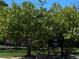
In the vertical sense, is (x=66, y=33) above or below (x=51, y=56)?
above

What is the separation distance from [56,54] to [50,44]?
0.98 m

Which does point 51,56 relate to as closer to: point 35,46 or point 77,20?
point 35,46

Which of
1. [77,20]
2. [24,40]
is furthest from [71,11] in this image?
[24,40]

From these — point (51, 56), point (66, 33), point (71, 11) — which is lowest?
point (51, 56)

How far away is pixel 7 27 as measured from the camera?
23953 mm

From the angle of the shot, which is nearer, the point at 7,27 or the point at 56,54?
the point at 7,27

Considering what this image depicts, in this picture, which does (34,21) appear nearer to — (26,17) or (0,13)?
(26,17)

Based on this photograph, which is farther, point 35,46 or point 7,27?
point 35,46

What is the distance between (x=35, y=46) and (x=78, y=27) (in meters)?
3.65

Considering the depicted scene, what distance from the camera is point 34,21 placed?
24.5m

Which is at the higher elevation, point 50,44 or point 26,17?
point 26,17

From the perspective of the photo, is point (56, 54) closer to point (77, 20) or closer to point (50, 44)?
point (50, 44)

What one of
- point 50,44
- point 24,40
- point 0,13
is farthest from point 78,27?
point 0,13

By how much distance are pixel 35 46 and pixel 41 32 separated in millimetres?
1730
